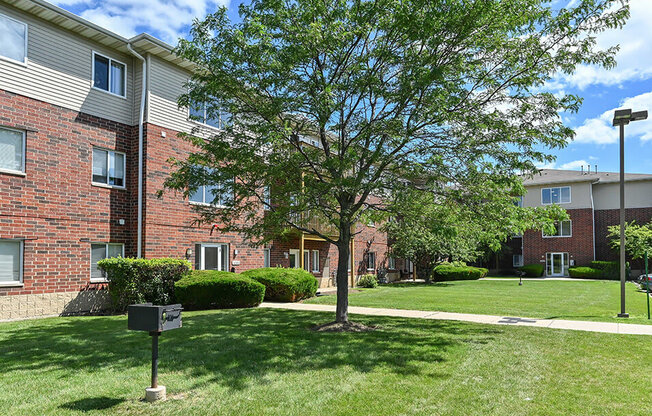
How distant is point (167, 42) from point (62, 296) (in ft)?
28.6

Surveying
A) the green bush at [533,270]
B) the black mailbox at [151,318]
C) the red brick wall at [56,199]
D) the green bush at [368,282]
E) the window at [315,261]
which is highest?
the red brick wall at [56,199]

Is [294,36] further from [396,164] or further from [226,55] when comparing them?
[396,164]

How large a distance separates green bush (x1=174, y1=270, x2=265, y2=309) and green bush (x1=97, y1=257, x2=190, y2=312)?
447mm

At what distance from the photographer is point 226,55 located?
9180 millimetres

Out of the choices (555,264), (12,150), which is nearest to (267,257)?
(12,150)

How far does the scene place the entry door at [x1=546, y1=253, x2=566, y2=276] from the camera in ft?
127

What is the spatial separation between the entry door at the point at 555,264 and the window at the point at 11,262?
38.3 m

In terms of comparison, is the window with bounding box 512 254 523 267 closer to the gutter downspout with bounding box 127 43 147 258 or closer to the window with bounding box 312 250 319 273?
the window with bounding box 312 250 319 273

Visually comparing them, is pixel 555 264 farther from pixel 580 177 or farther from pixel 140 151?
pixel 140 151

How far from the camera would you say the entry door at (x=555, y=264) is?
38.7 meters

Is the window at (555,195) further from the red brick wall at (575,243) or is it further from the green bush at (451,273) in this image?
the green bush at (451,273)

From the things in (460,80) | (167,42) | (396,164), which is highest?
(167,42)

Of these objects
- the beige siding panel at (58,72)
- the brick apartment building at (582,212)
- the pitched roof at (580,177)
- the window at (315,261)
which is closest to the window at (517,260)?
the brick apartment building at (582,212)

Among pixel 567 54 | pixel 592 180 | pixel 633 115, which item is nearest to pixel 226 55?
pixel 567 54
